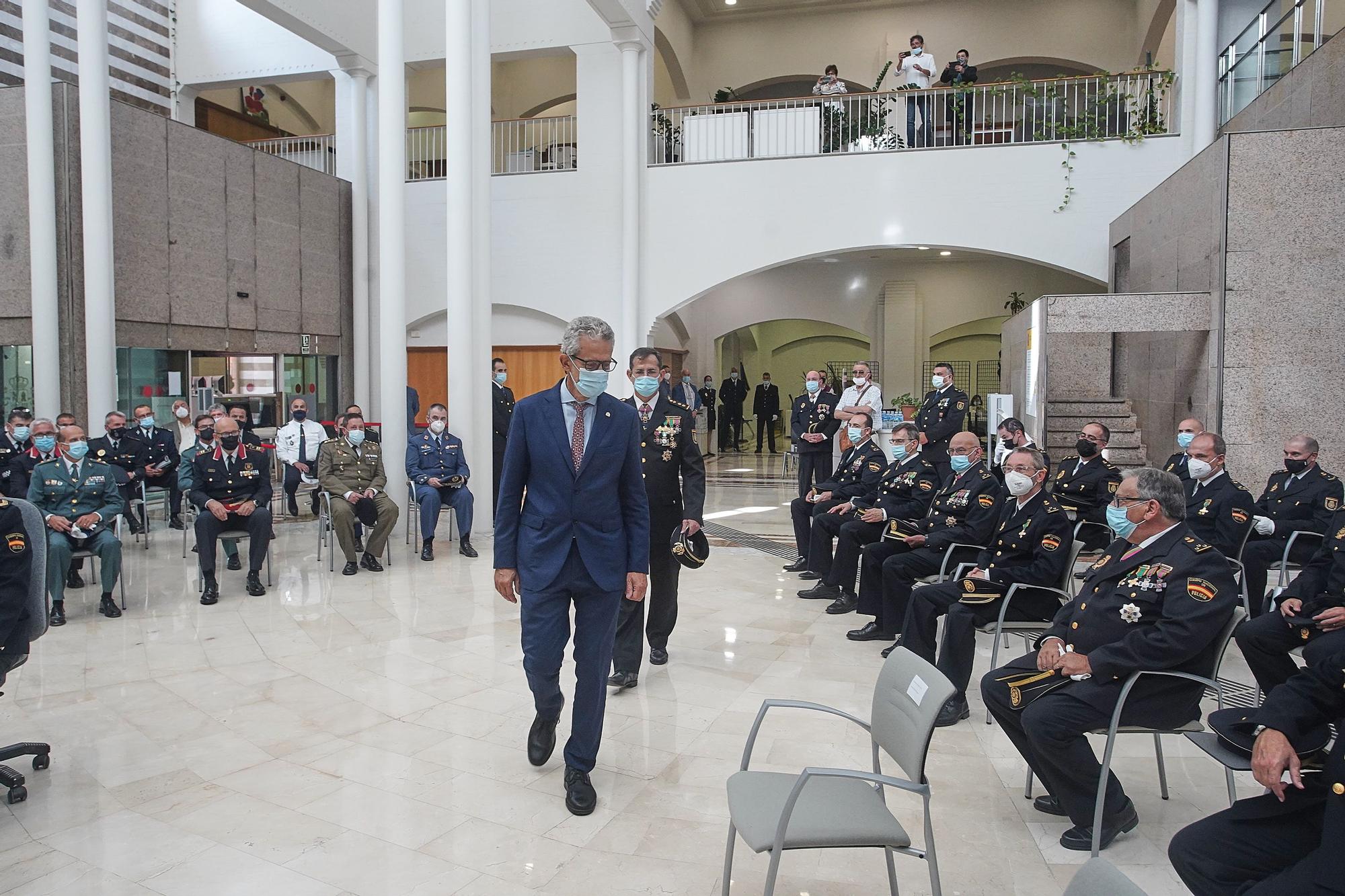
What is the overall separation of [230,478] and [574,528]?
4.67m

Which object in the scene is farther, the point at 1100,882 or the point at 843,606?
the point at 843,606

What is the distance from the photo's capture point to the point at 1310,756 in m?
2.46

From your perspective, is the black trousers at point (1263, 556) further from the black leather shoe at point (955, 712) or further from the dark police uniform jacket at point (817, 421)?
the dark police uniform jacket at point (817, 421)

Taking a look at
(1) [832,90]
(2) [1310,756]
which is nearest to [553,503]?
(2) [1310,756]

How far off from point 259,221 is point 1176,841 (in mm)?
12558

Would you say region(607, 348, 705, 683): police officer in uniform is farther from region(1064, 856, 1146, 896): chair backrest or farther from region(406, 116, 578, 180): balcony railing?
region(406, 116, 578, 180): balcony railing

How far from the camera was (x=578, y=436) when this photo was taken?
11.3 feet

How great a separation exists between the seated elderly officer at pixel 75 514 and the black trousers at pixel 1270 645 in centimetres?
651

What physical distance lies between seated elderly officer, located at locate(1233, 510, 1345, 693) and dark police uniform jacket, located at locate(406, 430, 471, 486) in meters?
6.33

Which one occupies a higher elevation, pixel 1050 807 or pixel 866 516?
pixel 866 516

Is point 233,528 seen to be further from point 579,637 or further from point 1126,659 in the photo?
point 1126,659

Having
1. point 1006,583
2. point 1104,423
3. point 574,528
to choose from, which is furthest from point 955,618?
point 1104,423

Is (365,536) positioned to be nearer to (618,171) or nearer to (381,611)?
(381,611)

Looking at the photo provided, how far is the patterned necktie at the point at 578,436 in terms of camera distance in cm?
340
